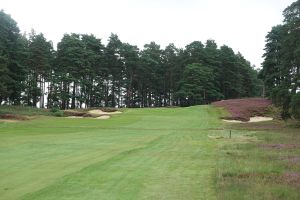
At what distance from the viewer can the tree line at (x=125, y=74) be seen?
95.9m

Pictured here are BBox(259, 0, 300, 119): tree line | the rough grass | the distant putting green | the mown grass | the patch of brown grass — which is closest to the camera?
the rough grass

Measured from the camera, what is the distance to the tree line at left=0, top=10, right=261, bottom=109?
9594 centimetres

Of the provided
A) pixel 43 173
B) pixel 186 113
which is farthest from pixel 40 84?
pixel 43 173

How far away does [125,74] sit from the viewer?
111m

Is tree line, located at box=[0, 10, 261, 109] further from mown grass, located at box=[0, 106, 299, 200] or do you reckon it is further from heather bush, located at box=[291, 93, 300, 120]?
mown grass, located at box=[0, 106, 299, 200]

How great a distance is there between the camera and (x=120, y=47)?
108938 mm

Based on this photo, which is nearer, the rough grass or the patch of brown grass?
the rough grass

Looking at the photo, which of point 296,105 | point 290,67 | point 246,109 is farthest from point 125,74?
point 296,105

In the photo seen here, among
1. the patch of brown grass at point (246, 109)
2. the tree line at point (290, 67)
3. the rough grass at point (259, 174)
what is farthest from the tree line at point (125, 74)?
the rough grass at point (259, 174)

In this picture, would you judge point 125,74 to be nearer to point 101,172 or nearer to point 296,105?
point 296,105

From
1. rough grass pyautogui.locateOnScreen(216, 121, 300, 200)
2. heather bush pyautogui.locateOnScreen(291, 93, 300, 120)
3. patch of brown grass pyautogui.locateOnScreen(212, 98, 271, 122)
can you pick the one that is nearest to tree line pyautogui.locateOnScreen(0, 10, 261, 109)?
patch of brown grass pyautogui.locateOnScreen(212, 98, 271, 122)

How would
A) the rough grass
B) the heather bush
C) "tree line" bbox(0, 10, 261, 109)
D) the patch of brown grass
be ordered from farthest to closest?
"tree line" bbox(0, 10, 261, 109)
the patch of brown grass
the heather bush
the rough grass

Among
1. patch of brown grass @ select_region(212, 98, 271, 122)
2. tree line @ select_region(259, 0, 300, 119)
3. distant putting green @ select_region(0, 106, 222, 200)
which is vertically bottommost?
distant putting green @ select_region(0, 106, 222, 200)

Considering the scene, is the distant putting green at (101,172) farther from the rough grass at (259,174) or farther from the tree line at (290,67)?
the tree line at (290,67)
